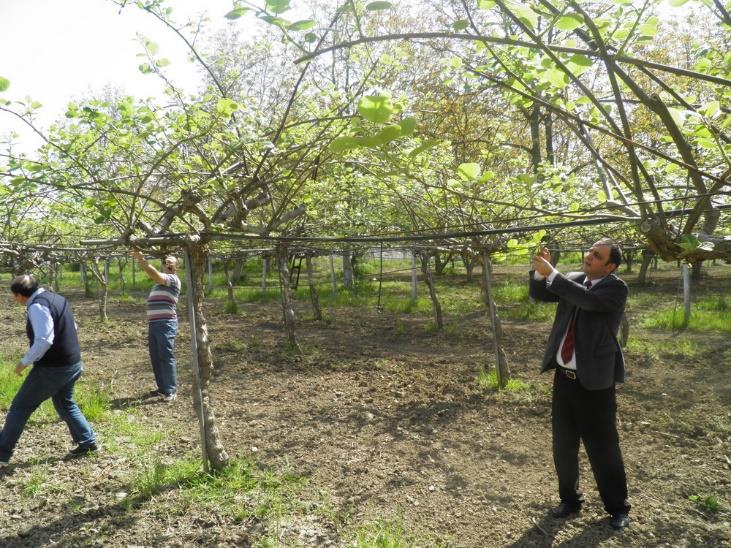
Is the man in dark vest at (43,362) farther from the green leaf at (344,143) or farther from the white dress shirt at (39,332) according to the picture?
the green leaf at (344,143)

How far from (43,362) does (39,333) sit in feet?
1.04

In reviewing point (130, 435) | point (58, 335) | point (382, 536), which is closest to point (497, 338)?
point (382, 536)

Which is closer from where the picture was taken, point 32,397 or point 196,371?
point 196,371

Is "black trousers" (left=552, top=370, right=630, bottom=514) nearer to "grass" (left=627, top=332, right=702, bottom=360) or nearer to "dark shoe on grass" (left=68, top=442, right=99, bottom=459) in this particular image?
"dark shoe on grass" (left=68, top=442, right=99, bottom=459)

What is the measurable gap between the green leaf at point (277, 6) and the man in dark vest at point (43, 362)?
3.68 metres

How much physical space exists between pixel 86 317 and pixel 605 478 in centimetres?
1246

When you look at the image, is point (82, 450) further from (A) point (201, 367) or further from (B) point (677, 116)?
(B) point (677, 116)

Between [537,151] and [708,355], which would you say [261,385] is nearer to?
[708,355]

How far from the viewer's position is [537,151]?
11734mm

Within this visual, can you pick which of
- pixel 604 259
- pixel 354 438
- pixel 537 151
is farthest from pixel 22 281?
pixel 537 151

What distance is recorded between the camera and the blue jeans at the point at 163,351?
5707mm

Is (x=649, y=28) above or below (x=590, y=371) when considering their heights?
above

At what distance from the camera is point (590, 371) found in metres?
Result: 2.97

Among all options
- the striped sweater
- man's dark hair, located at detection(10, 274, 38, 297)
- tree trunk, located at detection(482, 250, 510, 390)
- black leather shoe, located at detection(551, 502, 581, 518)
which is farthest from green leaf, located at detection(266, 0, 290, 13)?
the striped sweater
